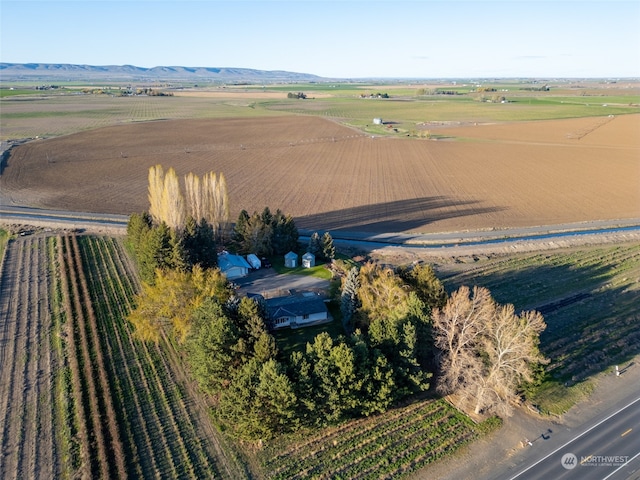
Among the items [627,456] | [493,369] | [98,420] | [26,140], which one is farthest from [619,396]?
[26,140]

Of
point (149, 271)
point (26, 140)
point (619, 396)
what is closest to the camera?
point (619, 396)

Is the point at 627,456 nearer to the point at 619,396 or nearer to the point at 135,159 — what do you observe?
the point at 619,396

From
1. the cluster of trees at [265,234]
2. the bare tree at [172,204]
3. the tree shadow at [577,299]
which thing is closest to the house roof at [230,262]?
the cluster of trees at [265,234]

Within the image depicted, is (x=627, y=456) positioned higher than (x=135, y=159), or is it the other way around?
(x=135, y=159)

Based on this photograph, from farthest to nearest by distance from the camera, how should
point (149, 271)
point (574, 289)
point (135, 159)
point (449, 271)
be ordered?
1. point (135, 159)
2. point (449, 271)
3. point (574, 289)
4. point (149, 271)

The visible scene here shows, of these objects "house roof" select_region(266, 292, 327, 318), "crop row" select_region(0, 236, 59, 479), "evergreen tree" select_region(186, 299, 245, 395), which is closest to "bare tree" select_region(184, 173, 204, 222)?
"crop row" select_region(0, 236, 59, 479)

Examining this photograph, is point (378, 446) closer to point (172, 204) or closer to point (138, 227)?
point (172, 204)

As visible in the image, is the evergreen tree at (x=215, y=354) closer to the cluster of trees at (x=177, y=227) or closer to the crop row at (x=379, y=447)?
the crop row at (x=379, y=447)
